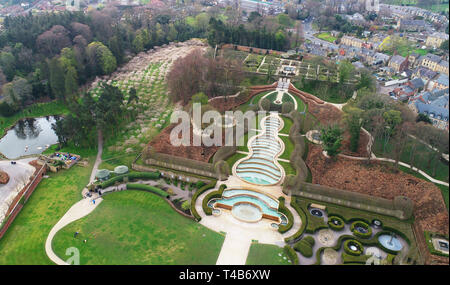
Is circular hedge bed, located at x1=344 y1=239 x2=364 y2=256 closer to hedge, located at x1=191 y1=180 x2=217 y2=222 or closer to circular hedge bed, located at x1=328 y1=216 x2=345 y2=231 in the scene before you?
circular hedge bed, located at x1=328 y1=216 x2=345 y2=231

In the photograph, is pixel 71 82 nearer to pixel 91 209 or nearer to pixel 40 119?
pixel 40 119

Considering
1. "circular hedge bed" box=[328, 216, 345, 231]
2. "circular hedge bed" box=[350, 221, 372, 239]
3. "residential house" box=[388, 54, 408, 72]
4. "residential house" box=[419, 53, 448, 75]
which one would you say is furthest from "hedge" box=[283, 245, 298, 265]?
"residential house" box=[388, 54, 408, 72]

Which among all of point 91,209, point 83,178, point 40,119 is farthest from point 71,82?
point 91,209

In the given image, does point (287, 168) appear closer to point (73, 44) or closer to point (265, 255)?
point (265, 255)

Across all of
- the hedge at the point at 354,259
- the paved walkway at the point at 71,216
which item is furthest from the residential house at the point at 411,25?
the paved walkway at the point at 71,216

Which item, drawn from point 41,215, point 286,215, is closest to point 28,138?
point 41,215

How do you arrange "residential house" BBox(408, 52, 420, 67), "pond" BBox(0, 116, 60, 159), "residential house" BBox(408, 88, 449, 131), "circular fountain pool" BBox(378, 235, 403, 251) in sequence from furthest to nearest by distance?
"residential house" BBox(408, 52, 420, 67)
"pond" BBox(0, 116, 60, 159)
"residential house" BBox(408, 88, 449, 131)
"circular fountain pool" BBox(378, 235, 403, 251)
